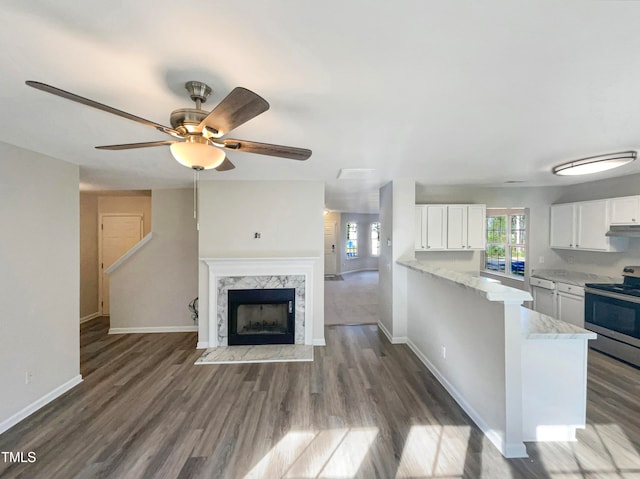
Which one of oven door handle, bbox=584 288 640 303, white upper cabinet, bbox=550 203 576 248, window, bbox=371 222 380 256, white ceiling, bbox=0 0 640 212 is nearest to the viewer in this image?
white ceiling, bbox=0 0 640 212

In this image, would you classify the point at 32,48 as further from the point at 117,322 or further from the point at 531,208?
the point at 531,208

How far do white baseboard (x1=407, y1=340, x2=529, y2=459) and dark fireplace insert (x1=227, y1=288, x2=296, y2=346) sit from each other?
1.94 metres

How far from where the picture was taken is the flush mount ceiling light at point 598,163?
8.58 feet

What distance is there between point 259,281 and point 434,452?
2.77 metres

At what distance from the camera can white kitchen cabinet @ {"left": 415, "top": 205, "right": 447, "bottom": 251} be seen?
4.36m

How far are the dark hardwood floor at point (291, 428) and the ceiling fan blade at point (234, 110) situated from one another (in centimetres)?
221

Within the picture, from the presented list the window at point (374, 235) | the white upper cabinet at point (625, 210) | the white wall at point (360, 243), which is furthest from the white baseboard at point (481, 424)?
the window at point (374, 235)

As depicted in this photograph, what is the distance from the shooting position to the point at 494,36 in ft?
3.65

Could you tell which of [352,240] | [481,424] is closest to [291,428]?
[481,424]

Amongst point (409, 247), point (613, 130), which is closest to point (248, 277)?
point (409, 247)

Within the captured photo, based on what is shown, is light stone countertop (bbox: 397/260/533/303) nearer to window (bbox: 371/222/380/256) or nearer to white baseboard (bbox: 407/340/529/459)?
white baseboard (bbox: 407/340/529/459)

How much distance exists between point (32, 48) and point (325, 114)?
1439mm

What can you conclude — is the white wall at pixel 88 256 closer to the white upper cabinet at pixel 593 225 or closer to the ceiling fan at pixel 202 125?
the ceiling fan at pixel 202 125

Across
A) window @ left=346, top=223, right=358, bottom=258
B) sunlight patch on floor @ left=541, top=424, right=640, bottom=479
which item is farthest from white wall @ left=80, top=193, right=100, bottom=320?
window @ left=346, top=223, right=358, bottom=258
